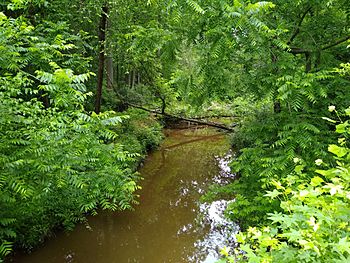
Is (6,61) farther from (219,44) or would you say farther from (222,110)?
(222,110)

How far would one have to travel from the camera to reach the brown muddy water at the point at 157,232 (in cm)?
555

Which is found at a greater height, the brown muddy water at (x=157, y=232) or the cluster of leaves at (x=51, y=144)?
the cluster of leaves at (x=51, y=144)

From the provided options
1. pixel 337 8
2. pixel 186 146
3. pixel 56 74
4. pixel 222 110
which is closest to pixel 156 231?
pixel 56 74

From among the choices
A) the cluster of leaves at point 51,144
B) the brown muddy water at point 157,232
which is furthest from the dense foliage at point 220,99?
the brown muddy water at point 157,232

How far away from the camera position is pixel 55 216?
5785 mm

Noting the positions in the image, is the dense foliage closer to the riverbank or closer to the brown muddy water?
the riverbank

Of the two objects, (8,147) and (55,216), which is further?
(55,216)

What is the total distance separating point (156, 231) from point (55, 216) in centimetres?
211

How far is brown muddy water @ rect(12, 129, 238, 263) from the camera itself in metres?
5.55

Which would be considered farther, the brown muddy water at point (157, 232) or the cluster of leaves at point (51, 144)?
the brown muddy water at point (157, 232)

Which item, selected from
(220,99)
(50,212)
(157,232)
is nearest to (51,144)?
(50,212)

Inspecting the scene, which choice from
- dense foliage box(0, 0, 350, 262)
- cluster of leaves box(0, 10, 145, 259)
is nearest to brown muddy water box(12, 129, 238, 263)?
dense foliage box(0, 0, 350, 262)

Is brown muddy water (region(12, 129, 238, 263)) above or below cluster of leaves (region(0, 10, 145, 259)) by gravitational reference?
below

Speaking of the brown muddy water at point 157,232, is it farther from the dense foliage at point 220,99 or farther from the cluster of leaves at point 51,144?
the cluster of leaves at point 51,144
